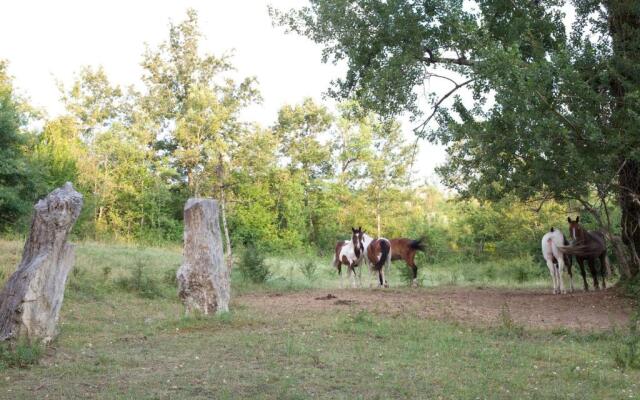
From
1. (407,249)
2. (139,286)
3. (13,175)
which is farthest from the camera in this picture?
(13,175)

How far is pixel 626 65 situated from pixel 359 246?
30.4ft

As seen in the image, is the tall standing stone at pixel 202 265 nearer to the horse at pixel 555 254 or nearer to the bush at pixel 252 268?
the bush at pixel 252 268

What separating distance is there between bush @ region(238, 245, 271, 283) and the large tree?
553 centimetres

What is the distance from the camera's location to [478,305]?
42.7 feet

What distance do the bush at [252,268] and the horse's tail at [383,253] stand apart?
10.9 feet

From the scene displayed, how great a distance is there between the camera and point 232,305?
41.2 ft

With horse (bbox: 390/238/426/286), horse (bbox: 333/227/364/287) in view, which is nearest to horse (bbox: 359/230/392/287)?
horse (bbox: 333/227/364/287)

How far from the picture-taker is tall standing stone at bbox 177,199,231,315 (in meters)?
10.5

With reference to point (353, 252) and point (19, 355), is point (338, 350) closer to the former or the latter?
point (19, 355)

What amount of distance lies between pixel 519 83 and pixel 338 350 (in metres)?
5.46

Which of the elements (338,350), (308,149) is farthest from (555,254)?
(308,149)

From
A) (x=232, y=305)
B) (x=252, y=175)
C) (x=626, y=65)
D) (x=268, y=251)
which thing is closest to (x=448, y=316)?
(x=232, y=305)

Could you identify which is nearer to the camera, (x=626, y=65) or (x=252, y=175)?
(x=626, y=65)

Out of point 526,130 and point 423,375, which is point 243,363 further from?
point 526,130
